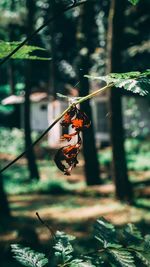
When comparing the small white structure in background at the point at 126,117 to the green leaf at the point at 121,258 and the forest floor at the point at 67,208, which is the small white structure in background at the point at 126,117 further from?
the green leaf at the point at 121,258

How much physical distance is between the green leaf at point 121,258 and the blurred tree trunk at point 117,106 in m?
9.54

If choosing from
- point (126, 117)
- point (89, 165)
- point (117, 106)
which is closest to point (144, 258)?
point (117, 106)

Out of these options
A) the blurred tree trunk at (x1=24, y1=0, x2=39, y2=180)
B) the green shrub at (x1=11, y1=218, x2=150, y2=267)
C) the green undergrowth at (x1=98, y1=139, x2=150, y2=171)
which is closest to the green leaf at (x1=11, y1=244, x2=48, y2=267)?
the green shrub at (x1=11, y1=218, x2=150, y2=267)

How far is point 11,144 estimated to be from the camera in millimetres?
32688

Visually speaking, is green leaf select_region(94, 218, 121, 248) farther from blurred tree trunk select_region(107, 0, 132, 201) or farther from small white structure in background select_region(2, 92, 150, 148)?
small white structure in background select_region(2, 92, 150, 148)

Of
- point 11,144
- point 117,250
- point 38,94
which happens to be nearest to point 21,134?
point 11,144

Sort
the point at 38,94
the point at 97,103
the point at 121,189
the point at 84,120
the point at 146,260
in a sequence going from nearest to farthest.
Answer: the point at 84,120 < the point at 146,260 < the point at 121,189 < the point at 97,103 < the point at 38,94

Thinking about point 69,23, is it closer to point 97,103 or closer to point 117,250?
point 97,103

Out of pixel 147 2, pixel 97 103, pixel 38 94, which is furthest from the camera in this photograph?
pixel 38 94

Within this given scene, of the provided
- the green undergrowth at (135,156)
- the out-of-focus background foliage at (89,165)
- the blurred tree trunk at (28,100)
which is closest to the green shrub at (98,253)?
the out-of-focus background foliage at (89,165)

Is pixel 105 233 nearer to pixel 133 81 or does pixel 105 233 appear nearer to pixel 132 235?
pixel 132 235

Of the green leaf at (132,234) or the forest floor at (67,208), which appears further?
the forest floor at (67,208)

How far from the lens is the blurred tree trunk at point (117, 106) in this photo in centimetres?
1118

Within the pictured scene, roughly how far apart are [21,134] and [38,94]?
226 inches
